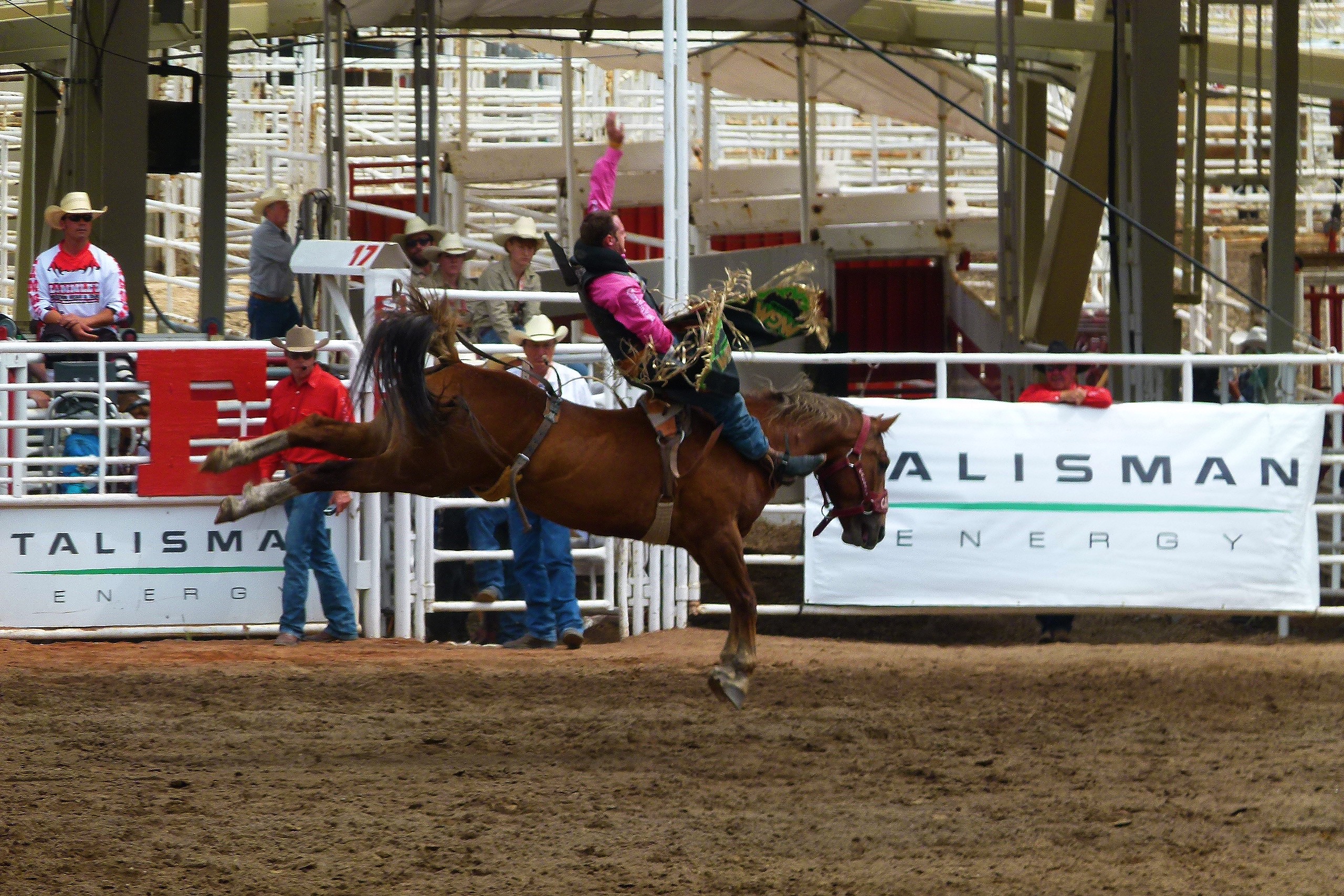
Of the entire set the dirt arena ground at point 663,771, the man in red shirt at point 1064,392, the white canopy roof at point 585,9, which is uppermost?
the white canopy roof at point 585,9

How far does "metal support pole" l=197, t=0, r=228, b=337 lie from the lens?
1288 cm

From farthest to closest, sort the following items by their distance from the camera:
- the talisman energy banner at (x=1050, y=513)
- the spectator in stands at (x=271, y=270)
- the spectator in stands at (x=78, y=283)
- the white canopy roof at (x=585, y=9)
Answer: the white canopy roof at (x=585, y=9), the spectator in stands at (x=271, y=270), the spectator in stands at (x=78, y=283), the talisman energy banner at (x=1050, y=513)

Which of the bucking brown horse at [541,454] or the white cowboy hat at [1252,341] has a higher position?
the white cowboy hat at [1252,341]

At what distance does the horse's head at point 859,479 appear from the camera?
7.37 metres

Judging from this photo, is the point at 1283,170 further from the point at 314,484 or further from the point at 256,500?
the point at 256,500

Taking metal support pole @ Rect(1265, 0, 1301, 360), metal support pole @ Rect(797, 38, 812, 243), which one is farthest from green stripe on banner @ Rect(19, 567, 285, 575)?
metal support pole @ Rect(797, 38, 812, 243)

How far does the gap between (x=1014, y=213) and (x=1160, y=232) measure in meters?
1.84

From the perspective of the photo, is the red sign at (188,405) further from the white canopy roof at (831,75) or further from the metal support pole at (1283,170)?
the white canopy roof at (831,75)

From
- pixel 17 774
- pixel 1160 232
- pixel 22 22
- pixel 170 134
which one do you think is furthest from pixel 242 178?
pixel 17 774

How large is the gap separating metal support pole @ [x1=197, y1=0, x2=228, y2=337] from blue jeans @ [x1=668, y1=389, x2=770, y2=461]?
698 centimetres

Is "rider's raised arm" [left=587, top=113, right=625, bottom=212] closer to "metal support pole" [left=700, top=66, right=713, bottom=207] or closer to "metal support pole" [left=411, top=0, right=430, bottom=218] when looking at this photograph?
"metal support pole" [left=411, top=0, right=430, bottom=218]

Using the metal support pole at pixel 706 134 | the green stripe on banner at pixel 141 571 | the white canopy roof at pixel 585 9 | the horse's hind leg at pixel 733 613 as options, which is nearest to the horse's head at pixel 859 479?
the horse's hind leg at pixel 733 613

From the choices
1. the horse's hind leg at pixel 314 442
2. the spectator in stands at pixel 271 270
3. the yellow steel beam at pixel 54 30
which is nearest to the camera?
the horse's hind leg at pixel 314 442

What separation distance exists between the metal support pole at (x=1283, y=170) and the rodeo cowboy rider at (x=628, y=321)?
19.1ft
